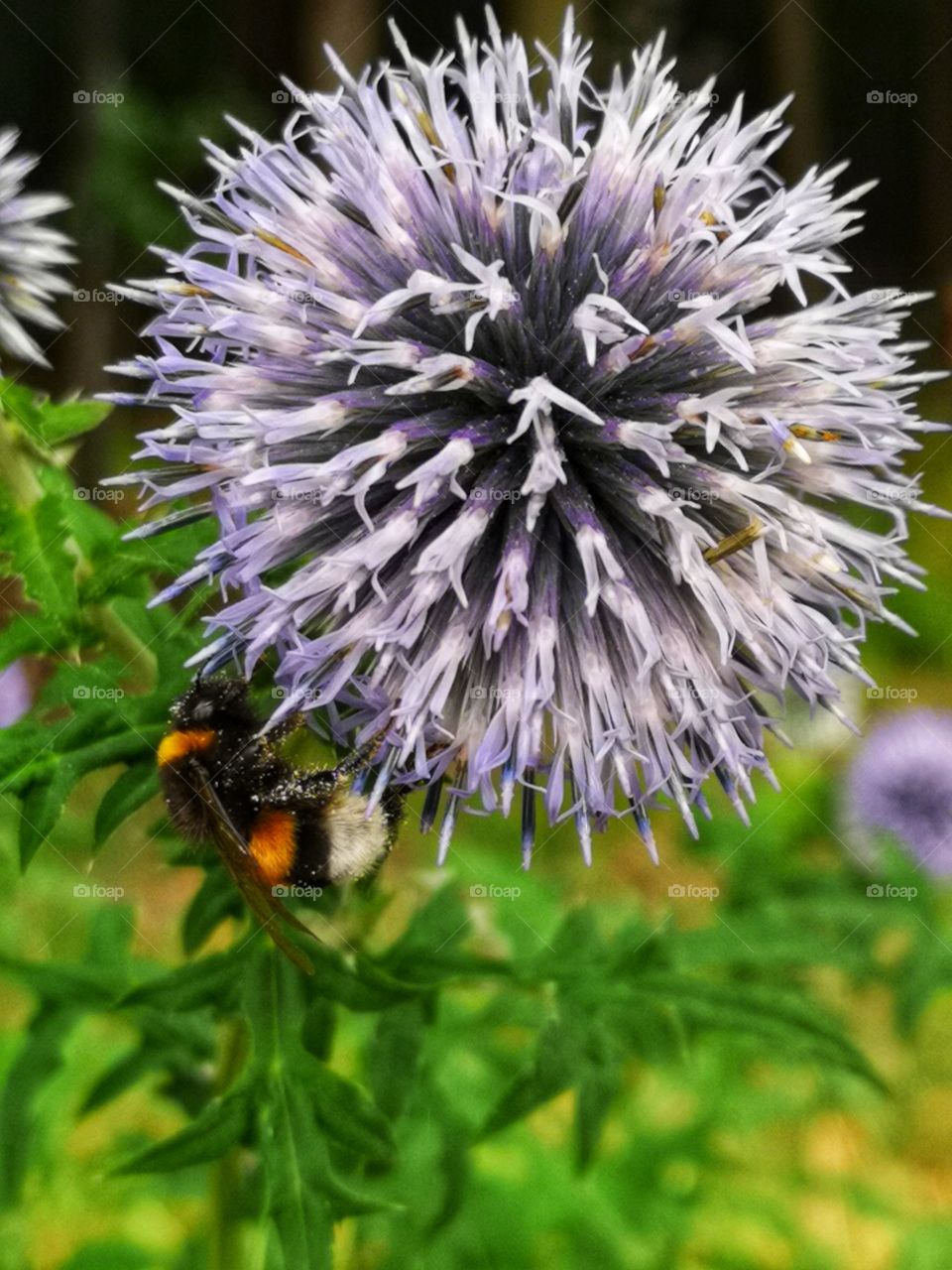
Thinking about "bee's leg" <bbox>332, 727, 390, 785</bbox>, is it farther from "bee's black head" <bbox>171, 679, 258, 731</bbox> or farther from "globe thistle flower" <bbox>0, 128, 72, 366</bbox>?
"globe thistle flower" <bbox>0, 128, 72, 366</bbox>

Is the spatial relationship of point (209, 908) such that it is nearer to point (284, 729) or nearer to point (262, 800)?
point (262, 800)

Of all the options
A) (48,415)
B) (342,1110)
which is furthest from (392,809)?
(48,415)

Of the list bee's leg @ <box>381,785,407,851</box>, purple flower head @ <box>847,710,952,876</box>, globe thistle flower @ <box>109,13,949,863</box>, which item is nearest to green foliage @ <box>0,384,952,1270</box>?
bee's leg @ <box>381,785,407,851</box>

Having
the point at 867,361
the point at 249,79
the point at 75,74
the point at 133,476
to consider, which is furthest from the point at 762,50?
the point at 133,476

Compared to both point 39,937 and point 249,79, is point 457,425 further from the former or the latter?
point 249,79

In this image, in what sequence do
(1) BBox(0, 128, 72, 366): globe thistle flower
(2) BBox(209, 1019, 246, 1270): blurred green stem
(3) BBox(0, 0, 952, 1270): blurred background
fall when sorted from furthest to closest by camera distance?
(3) BBox(0, 0, 952, 1270): blurred background → (2) BBox(209, 1019, 246, 1270): blurred green stem → (1) BBox(0, 128, 72, 366): globe thistle flower

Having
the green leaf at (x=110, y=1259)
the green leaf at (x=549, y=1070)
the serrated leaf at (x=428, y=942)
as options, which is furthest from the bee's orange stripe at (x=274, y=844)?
the green leaf at (x=110, y=1259)
